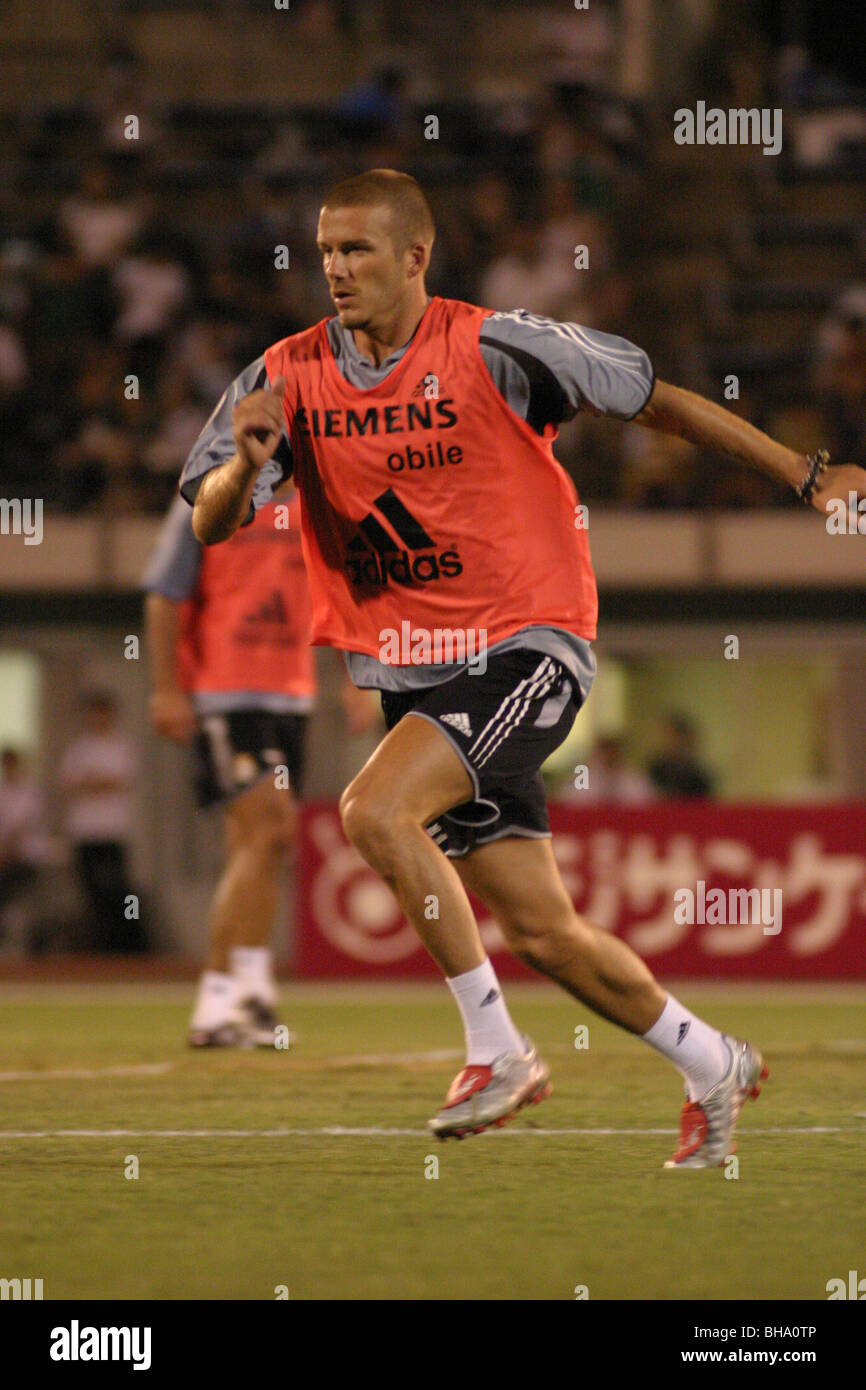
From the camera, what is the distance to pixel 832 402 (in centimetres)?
1548

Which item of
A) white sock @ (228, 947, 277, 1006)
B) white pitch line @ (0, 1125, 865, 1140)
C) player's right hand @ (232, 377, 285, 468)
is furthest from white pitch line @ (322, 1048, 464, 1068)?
player's right hand @ (232, 377, 285, 468)

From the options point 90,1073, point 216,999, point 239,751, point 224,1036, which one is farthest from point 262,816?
point 90,1073

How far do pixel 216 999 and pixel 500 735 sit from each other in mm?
3444

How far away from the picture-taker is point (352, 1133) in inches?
232

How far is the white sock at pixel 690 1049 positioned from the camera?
5.16 m

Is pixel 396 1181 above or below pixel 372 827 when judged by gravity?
below

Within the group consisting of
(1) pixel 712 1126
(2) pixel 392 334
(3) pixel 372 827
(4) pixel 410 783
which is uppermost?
(2) pixel 392 334

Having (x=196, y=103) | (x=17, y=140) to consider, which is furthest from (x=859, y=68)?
(x=17, y=140)

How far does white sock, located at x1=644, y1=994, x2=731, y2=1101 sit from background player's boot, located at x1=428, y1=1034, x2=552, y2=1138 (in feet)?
0.99

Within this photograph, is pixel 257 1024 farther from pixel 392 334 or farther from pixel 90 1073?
pixel 392 334

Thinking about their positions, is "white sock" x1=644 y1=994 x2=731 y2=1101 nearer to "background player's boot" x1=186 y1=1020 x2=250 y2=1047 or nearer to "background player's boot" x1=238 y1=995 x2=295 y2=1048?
"background player's boot" x1=238 y1=995 x2=295 y2=1048

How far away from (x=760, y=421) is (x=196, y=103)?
7014mm

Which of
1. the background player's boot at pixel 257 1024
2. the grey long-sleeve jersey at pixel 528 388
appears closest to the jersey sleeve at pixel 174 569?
the background player's boot at pixel 257 1024

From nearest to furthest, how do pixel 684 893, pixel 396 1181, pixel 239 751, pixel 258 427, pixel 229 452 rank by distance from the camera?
pixel 258 427 < pixel 396 1181 < pixel 229 452 < pixel 239 751 < pixel 684 893
